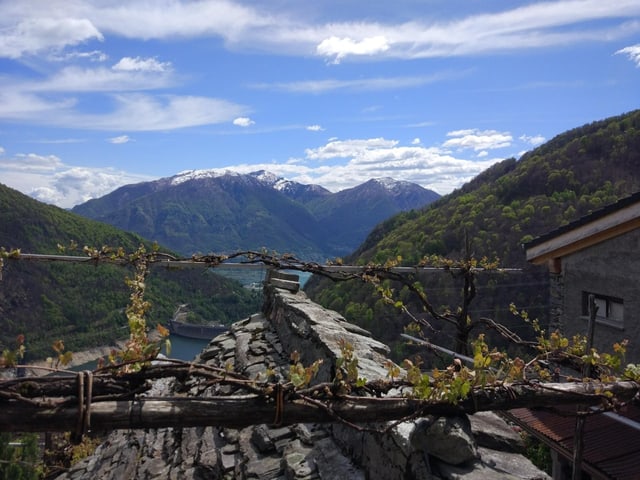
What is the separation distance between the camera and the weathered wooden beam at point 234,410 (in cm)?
222

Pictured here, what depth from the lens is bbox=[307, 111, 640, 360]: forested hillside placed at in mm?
28734

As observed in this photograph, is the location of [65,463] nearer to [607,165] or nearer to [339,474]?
[339,474]

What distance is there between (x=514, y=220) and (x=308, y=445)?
119 feet

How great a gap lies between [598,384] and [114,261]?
229 inches

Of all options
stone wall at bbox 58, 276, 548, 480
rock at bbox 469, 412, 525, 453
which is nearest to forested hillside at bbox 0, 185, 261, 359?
stone wall at bbox 58, 276, 548, 480

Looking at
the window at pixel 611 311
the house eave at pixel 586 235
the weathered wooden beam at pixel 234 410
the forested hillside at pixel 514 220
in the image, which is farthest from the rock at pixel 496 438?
the forested hillside at pixel 514 220

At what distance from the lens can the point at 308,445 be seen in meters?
4.09

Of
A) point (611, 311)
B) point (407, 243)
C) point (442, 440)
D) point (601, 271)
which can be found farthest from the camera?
point (407, 243)

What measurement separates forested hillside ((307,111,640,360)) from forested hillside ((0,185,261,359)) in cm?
2555

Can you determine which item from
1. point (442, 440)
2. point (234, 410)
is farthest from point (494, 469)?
point (234, 410)

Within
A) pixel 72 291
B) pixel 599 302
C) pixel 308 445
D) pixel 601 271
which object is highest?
pixel 601 271

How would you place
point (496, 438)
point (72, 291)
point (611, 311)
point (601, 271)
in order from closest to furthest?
point (496, 438) < point (611, 311) < point (601, 271) < point (72, 291)

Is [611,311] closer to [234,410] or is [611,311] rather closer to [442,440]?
[442,440]

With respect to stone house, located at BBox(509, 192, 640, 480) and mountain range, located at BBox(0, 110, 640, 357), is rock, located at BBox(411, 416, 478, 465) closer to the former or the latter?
stone house, located at BBox(509, 192, 640, 480)
